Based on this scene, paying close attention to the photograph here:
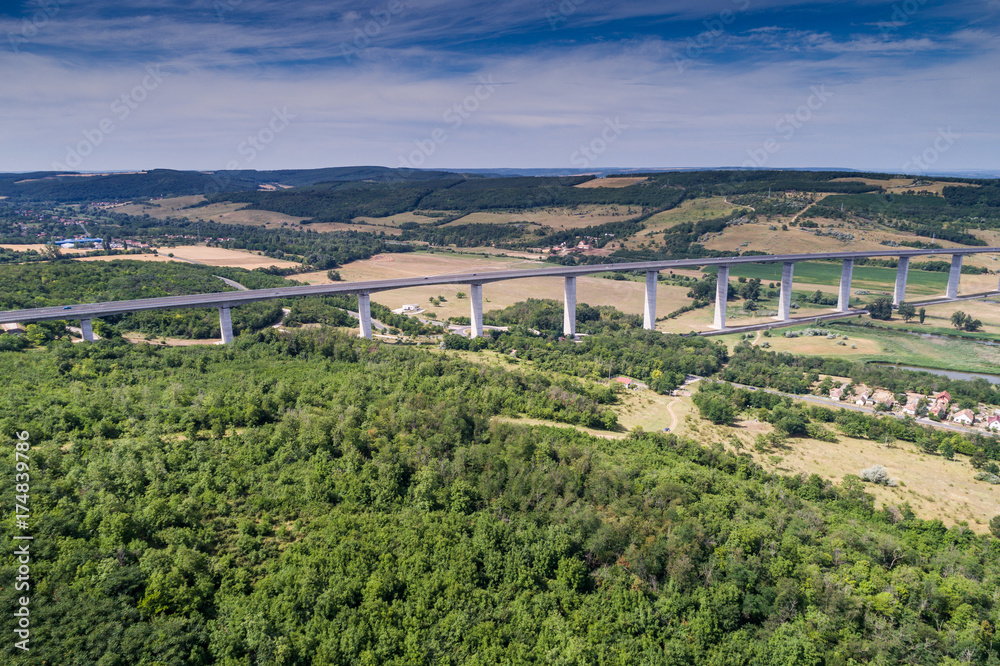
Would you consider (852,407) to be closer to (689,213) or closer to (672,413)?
(672,413)

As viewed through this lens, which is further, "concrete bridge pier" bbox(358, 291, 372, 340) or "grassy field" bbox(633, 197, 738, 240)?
"grassy field" bbox(633, 197, 738, 240)

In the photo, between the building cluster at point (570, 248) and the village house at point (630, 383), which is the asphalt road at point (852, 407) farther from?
the building cluster at point (570, 248)

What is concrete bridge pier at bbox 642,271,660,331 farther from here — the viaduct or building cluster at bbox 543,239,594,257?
building cluster at bbox 543,239,594,257

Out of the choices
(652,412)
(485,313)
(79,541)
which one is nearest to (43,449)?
(79,541)

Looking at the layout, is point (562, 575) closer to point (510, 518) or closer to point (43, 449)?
point (510, 518)

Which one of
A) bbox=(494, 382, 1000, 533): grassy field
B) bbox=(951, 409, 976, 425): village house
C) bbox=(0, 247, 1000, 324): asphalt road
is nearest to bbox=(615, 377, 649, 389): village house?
bbox=(494, 382, 1000, 533): grassy field
